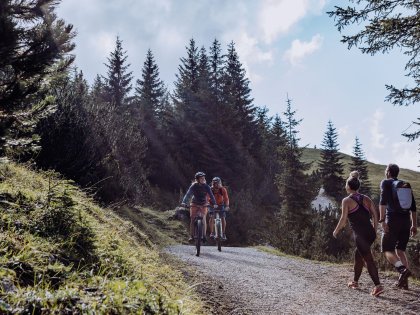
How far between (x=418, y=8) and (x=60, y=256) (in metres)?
11.0

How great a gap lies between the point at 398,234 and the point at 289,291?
2.71 meters

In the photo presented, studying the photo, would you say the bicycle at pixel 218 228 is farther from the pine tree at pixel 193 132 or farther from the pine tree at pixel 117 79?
the pine tree at pixel 117 79

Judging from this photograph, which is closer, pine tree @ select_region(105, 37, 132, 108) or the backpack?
the backpack

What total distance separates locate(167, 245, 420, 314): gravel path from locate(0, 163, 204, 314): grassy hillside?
103 cm

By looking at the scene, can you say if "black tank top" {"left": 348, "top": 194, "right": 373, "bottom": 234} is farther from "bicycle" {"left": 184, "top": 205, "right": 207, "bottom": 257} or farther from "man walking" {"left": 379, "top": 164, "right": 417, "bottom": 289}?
"bicycle" {"left": 184, "top": 205, "right": 207, "bottom": 257}

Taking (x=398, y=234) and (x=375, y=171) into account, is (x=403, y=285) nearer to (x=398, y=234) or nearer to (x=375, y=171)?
(x=398, y=234)

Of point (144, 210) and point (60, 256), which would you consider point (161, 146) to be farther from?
point (60, 256)

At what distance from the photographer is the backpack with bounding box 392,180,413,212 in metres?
7.70

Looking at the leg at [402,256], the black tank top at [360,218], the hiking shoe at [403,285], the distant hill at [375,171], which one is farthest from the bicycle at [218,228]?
the distant hill at [375,171]

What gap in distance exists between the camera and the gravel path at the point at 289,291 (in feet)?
19.2

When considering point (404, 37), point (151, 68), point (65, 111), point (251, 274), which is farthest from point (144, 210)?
point (151, 68)

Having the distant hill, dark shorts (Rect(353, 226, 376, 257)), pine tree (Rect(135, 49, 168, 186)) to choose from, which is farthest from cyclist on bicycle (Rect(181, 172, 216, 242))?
the distant hill

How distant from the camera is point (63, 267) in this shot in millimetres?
3568

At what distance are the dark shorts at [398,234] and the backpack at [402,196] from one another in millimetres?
214
